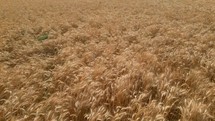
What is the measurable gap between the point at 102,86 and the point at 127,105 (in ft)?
2.92

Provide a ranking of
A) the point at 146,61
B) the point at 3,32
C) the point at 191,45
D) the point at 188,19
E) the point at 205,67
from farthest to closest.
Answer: the point at 188,19 → the point at 3,32 → the point at 191,45 → the point at 146,61 → the point at 205,67

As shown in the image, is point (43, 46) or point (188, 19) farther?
point (188, 19)

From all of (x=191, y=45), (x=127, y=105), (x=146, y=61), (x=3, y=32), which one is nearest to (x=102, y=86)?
(x=127, y=105)

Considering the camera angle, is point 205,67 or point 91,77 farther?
point 205,67

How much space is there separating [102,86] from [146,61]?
6.64ft

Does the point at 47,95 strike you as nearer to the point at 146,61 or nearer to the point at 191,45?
the point at 146,61

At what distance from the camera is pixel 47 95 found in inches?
191

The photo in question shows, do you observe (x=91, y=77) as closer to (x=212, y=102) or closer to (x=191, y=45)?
(x=212, y=102)

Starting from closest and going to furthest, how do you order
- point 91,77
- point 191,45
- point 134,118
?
point 134,118, point 91,77, point 191,45

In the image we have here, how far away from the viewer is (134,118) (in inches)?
145

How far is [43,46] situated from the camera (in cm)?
862

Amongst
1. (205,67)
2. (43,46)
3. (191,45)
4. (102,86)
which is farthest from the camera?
(43,46)

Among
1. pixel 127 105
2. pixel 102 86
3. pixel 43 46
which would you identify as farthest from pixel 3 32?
pixel 127 105

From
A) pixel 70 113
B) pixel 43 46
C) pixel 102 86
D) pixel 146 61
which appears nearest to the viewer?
pixel 70 113
